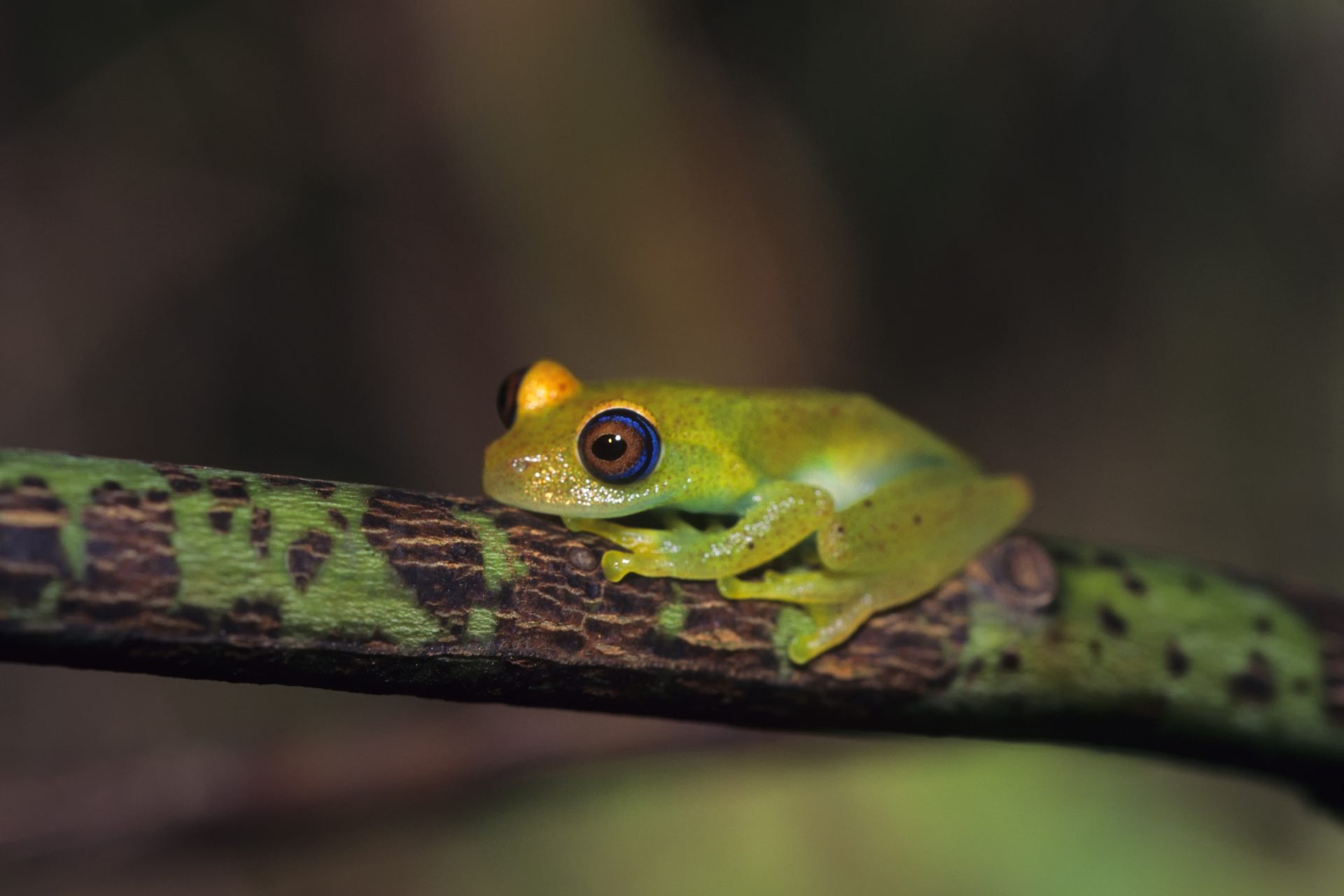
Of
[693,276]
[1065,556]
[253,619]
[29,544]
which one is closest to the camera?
[29,544]

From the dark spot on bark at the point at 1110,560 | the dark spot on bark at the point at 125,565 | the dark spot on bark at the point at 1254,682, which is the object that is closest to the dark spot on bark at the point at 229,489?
the dark spot on bark at the point at 125,565

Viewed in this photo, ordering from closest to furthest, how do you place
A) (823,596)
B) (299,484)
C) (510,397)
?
(299,484) → (823,596) → (510,397)

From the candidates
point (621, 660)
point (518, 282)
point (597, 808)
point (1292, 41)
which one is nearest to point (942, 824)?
point (597, 808)

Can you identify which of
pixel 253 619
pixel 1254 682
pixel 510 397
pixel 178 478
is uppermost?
pixel 510 397

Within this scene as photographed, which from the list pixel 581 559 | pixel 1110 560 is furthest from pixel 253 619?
pixel 1110 560

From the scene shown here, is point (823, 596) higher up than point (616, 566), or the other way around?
point (616, 566)

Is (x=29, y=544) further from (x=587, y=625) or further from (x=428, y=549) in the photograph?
(x=587, y=625)

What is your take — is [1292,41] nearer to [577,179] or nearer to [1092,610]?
[577,179]
